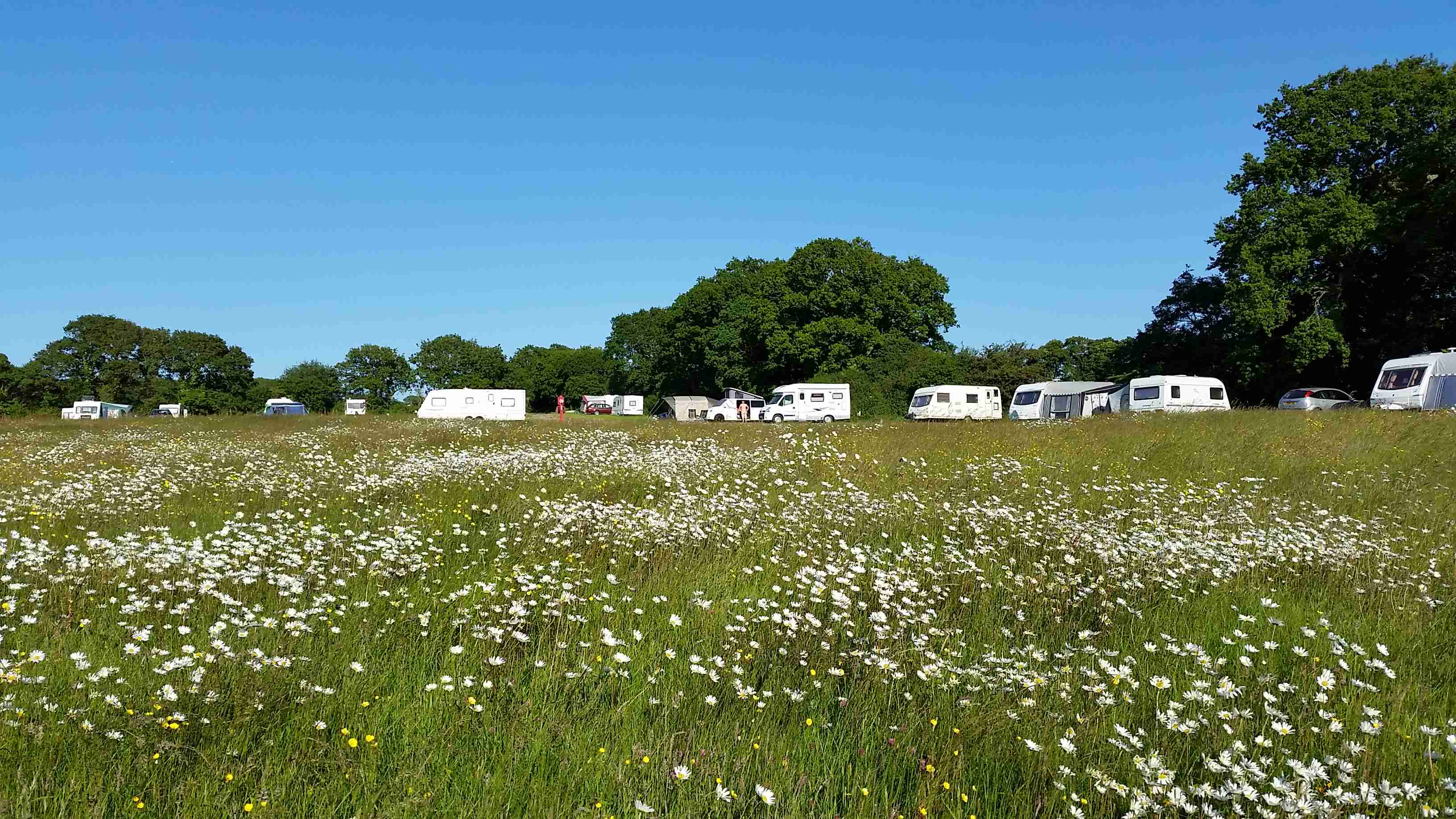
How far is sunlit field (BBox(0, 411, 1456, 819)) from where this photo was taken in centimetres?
396

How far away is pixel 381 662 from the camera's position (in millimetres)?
5250

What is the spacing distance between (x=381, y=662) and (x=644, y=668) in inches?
66.8

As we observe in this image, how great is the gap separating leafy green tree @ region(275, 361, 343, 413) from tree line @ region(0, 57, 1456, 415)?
16.7 meters

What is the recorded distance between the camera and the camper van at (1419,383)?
32531 millimetres

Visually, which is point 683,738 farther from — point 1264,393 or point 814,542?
point 1264,393

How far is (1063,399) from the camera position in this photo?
58625 mm

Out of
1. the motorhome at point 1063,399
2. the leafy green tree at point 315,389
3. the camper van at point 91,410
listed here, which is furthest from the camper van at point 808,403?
the leafy green tree at point 315,389

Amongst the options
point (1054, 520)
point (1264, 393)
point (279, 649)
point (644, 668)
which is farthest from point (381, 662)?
point (1264, 393)

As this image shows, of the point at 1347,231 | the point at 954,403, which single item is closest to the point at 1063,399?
the point at 954,403

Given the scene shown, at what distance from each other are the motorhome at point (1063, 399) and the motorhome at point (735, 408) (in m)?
17.6

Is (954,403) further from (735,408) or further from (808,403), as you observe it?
(735,408)

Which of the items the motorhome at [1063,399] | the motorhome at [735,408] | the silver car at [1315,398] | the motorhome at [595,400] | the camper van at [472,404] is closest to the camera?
the silver car at [1315,398]

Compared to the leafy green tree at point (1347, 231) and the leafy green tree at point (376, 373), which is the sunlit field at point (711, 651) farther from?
the leafy green tree at point (376, 373)

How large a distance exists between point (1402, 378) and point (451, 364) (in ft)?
385
